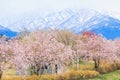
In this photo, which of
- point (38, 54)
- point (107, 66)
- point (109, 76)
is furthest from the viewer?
point (107, 66)

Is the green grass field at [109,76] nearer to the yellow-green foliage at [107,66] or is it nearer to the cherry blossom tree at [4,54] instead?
the yellow-green foliage at [107,66]

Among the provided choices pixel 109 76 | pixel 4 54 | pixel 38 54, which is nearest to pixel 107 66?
pixel 109 76

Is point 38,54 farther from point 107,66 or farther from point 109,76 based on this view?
point 107,66

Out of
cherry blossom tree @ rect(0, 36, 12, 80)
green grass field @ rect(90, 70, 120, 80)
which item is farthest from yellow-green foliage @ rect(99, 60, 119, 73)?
cherry blossom tree @ rect(0, 36, 12, 80)

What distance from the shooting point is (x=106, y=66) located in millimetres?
83625

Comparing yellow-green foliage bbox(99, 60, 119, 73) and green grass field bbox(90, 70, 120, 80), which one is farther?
yellow-green foliage bbox(99, 60, 119, 73)

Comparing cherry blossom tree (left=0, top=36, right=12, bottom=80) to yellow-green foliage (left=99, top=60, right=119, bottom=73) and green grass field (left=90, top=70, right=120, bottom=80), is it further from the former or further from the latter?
yellow-green foliage (left=99, top=60, right=119, bottom=73)

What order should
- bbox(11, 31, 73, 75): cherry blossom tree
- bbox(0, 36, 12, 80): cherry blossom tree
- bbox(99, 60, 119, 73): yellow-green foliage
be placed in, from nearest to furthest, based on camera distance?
bbox(0, 36, 12, 80): cherry blossom tree → bbox(11, 31, 73, 75): cherry blossom tree → bbox(99, 60, 119, 73): yellow-green foliage

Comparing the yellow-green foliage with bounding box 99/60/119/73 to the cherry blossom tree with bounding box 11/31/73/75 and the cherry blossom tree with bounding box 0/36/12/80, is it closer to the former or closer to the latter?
the cherry blossom tree with bounding box 11/31/73/75

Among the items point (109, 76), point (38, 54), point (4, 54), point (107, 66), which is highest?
point (38, 54)

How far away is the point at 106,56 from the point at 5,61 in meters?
36.3

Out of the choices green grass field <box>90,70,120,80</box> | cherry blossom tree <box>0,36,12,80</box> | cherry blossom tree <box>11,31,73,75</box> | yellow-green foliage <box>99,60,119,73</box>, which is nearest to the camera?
cherry blossom tree <box>0,36,12,80</box>

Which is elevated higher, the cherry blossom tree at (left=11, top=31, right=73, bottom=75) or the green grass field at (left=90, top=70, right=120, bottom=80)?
the cherry blossom tree at (left=11, top=31, right=73, bottom=75)

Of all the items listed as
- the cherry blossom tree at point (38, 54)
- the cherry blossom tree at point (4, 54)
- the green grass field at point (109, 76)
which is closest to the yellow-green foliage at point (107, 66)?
the green grass field at point (109, 76)
